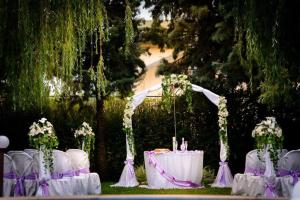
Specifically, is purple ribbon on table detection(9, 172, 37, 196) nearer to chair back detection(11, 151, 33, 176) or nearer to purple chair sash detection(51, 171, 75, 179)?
chair back detection(11, 151, 33, 176)

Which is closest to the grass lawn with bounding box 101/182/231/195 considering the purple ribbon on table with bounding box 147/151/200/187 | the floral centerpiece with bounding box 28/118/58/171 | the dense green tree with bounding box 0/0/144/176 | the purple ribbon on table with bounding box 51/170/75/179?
the purple ribbon on table with bounding box 147/151/200/187

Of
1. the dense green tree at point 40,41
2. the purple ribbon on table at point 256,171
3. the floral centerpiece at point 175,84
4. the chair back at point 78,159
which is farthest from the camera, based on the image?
the floral centerpiece at point 175,84

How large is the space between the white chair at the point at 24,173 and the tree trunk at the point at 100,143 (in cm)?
429

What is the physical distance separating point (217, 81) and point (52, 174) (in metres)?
5.65

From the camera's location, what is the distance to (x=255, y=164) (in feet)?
30.5

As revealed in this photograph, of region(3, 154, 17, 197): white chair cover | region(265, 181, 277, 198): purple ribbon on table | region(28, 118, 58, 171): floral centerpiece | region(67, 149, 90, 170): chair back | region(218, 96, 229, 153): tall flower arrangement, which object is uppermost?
region(218, 96, 229, 153): tall flower arrangement

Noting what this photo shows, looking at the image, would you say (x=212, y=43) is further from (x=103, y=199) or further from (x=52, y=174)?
(x=103, y=199)

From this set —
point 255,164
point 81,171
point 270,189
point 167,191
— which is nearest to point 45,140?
point 81,171

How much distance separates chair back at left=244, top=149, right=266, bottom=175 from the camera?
9.14 m

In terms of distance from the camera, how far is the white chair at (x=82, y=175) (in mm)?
9652

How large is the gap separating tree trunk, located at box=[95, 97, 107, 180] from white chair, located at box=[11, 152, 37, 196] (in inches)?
169

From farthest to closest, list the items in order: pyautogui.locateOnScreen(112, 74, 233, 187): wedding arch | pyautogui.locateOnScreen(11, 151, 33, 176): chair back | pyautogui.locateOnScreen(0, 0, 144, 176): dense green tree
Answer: pyautogui.locateOnScreen(112, 74, 233, 187): wedding arch < pyautogui.locateOnScreen(11, 151, 33, 176): chair back < pyautogui.locateOnScreen(0, 0, 144, 176): dense green tree

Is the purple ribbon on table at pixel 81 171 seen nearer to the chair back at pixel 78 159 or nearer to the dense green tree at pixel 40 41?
the chair back at pixel 78 159

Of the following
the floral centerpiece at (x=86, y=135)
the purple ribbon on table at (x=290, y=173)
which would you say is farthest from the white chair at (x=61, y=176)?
the purple ribbon on table at (x=290, y=173)
